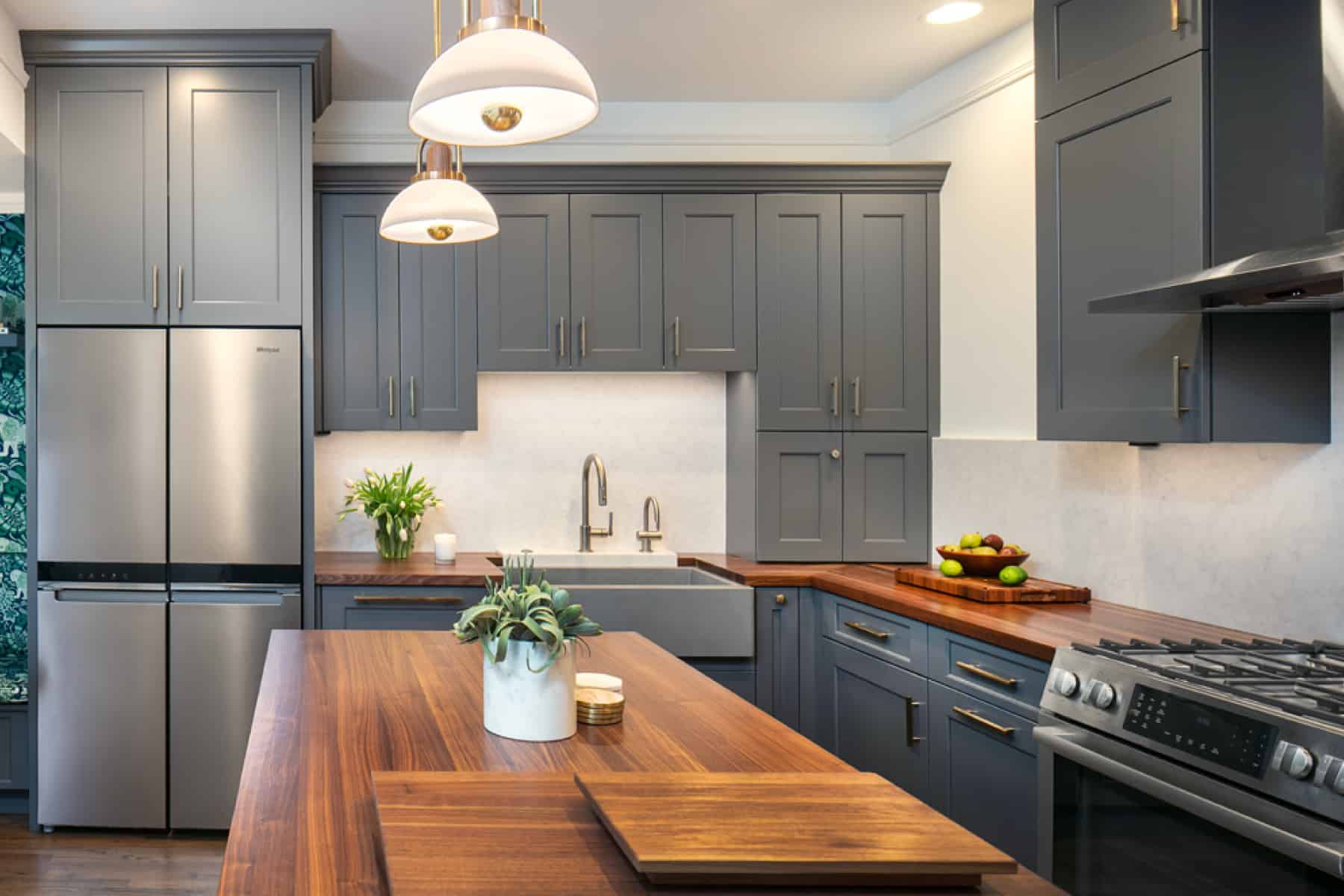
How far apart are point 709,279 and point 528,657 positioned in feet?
8.81

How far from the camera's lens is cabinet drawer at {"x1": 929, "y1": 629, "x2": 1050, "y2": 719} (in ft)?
8.48

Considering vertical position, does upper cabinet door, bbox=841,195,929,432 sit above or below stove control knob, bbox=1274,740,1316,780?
above

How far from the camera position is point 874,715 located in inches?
135

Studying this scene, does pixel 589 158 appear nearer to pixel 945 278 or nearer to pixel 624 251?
pixel 624 251

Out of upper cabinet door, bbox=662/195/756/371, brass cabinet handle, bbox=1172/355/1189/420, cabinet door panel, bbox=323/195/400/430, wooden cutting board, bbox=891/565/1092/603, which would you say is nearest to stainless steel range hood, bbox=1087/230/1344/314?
brass cabinet handle, bbox=1172/355/1189/420

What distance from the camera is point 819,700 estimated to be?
12.5 feet

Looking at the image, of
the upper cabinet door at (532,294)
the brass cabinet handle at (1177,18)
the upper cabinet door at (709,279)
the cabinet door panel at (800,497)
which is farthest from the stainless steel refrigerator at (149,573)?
the brass cabinet handle at (1177,18)

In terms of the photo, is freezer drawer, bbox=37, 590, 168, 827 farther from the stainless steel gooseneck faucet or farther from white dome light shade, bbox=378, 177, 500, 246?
white dome light shade, bbox=378, 177, 500, 246

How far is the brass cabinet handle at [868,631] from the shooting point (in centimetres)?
336

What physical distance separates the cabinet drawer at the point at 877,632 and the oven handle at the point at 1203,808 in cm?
86

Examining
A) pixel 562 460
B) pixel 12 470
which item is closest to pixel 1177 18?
pixel 562 460

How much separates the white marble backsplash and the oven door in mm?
2470

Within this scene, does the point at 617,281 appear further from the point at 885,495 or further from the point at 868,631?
the point at 868,631

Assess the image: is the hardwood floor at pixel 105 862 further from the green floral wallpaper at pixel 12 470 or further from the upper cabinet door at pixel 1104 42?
the upper cabinet door at pixel 1104 42
